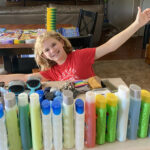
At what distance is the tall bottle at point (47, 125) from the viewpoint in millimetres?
749

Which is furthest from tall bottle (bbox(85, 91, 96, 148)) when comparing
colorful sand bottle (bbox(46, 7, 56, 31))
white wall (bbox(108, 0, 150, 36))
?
white wall (bbox(108, 0, 150, 36))

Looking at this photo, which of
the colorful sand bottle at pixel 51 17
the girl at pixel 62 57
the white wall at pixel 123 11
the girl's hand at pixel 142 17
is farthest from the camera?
the white wall at pixel 123 11

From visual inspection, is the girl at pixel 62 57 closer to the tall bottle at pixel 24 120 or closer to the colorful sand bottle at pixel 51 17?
the tall bottle at pixel 24 120

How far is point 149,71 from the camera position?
336cm

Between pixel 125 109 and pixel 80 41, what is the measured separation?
4.41 ft

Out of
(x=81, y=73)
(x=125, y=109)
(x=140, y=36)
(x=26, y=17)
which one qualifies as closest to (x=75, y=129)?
(x=125, y=109)

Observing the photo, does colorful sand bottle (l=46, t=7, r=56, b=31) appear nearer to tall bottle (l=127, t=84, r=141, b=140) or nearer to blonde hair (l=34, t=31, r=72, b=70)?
blonde hair (l=34, t=31, r=72, b=70)

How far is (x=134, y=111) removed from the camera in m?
0.81

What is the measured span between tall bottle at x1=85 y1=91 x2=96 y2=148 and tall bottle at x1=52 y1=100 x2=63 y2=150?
0.10 meters

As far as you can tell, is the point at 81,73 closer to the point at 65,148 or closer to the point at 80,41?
the point at 80,41

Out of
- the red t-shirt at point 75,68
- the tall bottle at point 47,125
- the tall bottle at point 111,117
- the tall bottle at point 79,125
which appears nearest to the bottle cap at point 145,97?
the tall bottle at point 111,117

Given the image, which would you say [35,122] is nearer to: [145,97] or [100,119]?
[100,119]

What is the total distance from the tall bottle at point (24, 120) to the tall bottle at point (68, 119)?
13 cm

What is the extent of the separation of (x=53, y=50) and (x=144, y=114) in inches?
32.0
